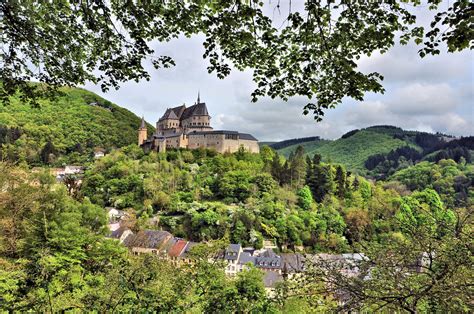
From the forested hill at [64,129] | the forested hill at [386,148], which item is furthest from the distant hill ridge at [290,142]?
the forested hill at [64,129]

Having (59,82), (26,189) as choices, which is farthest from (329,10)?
(26,189)

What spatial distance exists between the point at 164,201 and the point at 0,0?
3858 cm

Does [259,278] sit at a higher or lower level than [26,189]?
lower

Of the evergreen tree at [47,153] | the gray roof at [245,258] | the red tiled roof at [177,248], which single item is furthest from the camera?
the evergreen tree at [47,153]

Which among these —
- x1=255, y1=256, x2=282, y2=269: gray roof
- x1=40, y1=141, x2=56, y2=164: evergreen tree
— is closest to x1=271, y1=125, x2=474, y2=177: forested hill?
x1=40, y1=141, x2=56, y2=164: evergreen tree

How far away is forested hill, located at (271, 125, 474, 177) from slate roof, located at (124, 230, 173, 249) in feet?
260

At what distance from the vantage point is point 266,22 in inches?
120

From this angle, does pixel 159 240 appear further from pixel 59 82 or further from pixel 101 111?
pixel 101 111

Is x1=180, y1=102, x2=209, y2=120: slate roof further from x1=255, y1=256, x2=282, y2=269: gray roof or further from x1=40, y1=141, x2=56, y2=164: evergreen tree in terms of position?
x1=255, y1=256, x2=282, y2=269: gray roof

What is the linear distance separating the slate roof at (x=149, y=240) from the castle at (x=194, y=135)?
23.6 metres

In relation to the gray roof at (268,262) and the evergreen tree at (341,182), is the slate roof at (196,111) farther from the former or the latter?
the gray roof at (268,262)

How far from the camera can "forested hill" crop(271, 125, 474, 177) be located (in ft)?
331

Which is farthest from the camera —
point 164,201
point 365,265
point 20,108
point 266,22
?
point 20,108

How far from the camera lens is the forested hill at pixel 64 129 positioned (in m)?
63.6
